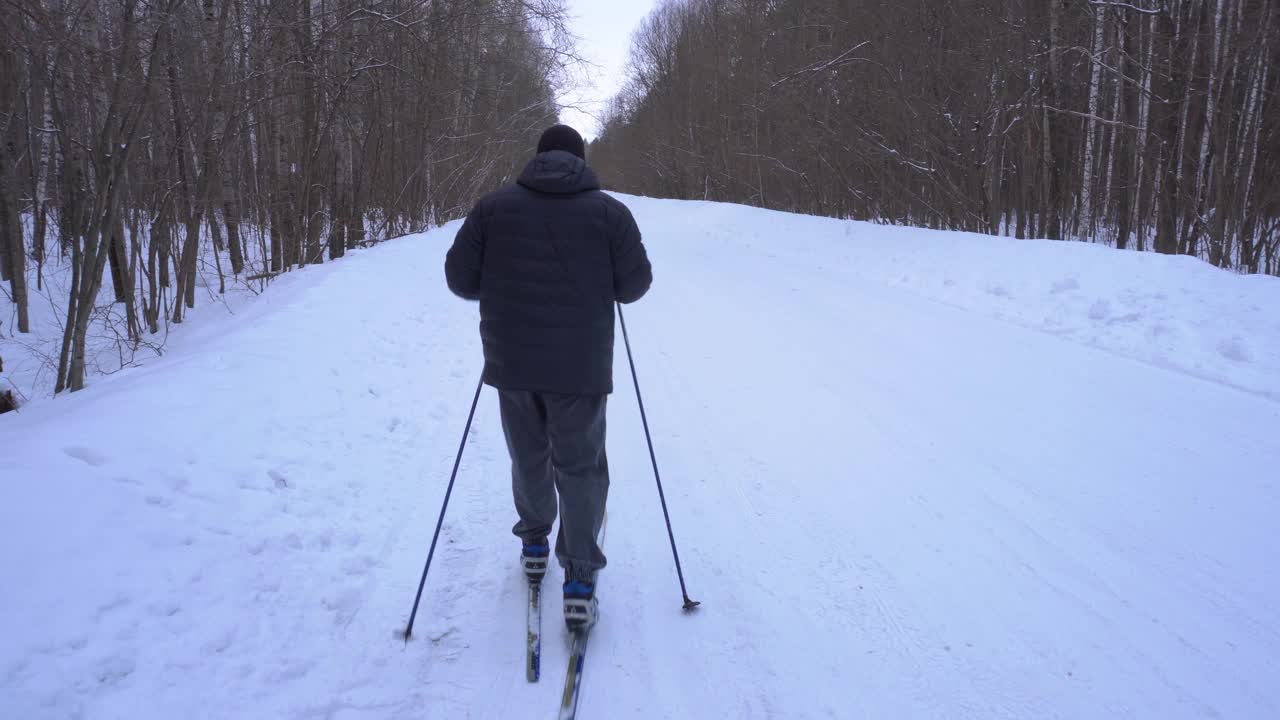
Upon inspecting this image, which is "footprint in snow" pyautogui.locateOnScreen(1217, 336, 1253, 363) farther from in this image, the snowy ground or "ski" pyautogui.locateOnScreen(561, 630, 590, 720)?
"ski" pyautogui.locateOnScreen(561, 630, 590, 720)

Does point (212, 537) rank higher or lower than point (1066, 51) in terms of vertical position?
lower

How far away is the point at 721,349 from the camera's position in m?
7.07

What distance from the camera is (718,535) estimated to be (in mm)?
3574

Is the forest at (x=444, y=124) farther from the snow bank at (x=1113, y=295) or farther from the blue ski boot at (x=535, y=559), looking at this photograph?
the blue ski boot at (x=535, y=559)

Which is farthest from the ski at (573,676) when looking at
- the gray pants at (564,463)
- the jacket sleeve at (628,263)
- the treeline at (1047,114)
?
the treeline at (1047,114)

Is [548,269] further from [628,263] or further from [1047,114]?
[1047,114]

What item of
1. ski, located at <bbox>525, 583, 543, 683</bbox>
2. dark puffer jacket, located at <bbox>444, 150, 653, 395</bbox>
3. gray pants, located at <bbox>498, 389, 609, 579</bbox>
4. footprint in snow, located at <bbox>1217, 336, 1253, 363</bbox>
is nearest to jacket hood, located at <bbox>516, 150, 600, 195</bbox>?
dark puffer jacket, located at <bbox>444, 150, 653, 395</bbox>

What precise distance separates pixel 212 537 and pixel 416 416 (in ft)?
7.45

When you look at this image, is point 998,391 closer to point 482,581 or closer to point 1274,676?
point 1274,676

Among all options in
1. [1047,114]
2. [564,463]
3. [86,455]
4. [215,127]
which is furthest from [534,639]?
[1047,114]

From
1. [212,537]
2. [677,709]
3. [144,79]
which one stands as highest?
[144,79]

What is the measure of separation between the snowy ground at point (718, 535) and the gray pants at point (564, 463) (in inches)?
14.8

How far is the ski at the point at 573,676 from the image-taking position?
94.1 inches

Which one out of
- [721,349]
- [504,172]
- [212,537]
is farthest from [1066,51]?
[504,172]
